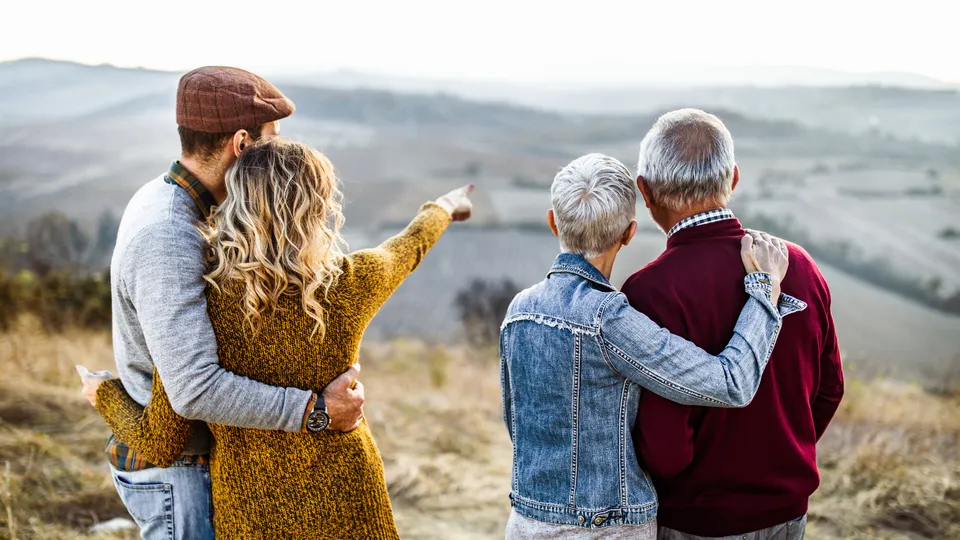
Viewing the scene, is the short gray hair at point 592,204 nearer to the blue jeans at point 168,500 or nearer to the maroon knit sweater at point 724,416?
the maroon knit sweater at point 724,416

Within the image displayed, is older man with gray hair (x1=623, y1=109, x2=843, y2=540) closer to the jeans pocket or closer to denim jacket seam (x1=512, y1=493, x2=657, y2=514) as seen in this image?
denim jacket seam (x1=512, y1=493, x2=657, y2=514)

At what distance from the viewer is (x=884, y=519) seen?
12.1 ft

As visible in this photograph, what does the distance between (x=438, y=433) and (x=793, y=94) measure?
24.6 feet

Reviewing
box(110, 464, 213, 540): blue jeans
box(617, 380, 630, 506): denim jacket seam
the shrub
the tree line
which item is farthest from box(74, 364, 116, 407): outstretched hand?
the shrub

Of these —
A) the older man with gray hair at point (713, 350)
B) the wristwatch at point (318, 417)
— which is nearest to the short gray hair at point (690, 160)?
the older man with gray hair at point (713, 350)

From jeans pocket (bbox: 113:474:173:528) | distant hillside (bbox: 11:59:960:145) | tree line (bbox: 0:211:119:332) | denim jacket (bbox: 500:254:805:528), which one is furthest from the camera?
distant hillside (bbox: 11:59:960:145)

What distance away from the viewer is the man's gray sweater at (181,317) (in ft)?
5.40

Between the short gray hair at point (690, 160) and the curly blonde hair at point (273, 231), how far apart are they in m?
0.76

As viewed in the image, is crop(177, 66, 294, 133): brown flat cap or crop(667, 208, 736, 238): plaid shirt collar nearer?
crop(667, 208, 736, 238): plaid shirt collar

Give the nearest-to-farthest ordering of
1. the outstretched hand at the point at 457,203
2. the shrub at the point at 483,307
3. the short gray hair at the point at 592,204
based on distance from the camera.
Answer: the short gray hair at the point at 592,204, the outstretched hand at the point at 457,203, the shrub at the point at 483,307

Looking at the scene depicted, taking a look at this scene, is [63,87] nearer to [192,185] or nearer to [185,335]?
[192,185]

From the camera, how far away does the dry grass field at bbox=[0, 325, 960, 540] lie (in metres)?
3.65

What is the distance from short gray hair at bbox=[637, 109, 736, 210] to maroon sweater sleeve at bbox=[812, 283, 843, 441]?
390 mm

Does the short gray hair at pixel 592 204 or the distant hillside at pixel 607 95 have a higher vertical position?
the short gray hair at pixel 592 204
